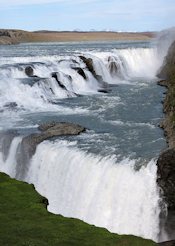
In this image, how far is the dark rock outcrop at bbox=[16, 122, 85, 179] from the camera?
2375 cm

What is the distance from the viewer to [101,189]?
1920 cm

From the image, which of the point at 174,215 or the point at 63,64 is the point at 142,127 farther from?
the point at 63,64

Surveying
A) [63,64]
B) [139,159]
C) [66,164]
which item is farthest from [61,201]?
[63,64]

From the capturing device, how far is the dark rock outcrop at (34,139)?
935 inches

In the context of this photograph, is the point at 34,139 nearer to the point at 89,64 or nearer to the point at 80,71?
the point at 80,71

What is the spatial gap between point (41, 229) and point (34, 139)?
1293 centimetres

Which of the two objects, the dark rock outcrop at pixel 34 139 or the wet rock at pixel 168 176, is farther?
the dark rock outcrop at pixel 34 139

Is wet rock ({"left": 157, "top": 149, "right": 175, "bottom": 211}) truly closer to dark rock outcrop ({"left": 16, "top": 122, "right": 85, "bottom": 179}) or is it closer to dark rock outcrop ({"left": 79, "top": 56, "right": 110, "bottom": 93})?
dark rock outcrop ({"left": 16, "top": 122, "right": 85, "bottom": 179})

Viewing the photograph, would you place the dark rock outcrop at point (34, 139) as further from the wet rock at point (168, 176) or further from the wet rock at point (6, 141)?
the wet rock at point (168, 176)

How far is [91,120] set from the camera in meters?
28.8

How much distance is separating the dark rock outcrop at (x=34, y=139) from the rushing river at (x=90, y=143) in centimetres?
33

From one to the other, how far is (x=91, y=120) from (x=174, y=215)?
12.3 m

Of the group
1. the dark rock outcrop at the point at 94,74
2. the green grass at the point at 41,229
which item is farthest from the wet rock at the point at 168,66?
the green grass at the point at 41,229

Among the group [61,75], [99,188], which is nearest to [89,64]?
[61,75]
